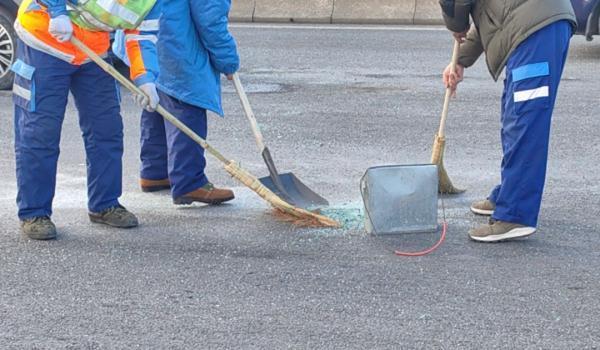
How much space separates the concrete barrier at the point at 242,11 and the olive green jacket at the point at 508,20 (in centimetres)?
955

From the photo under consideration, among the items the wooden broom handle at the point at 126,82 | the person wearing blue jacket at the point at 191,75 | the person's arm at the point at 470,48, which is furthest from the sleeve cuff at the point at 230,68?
the person's arm at the point at 470,48

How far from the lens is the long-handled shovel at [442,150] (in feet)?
20.6

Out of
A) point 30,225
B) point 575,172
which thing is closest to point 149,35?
point 30,225

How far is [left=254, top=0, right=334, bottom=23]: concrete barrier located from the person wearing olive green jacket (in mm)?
9511

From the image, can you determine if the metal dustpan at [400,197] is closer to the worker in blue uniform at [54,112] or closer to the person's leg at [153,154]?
the worker in blue uniform at [54,112]

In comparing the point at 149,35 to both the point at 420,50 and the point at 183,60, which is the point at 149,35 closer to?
the point at 183,60

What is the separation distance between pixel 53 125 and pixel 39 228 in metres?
0.51

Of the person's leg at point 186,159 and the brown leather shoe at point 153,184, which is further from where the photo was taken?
the brown leather shoe at point 153,184

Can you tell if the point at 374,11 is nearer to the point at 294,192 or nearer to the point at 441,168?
the point at 441,168

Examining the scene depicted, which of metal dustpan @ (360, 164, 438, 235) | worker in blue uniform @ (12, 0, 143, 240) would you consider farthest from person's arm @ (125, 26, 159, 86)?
metal dustpan @ (360, 164, 438, 235)

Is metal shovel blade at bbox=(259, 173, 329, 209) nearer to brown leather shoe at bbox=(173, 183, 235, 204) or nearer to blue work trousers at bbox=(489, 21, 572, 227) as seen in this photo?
brown leather shoe at bbox=(173, 183, 235, 204)

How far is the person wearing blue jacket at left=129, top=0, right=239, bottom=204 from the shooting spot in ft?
20.6

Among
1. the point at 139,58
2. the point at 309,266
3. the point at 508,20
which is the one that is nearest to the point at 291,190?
the point at 309,266

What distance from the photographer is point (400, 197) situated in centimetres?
580
